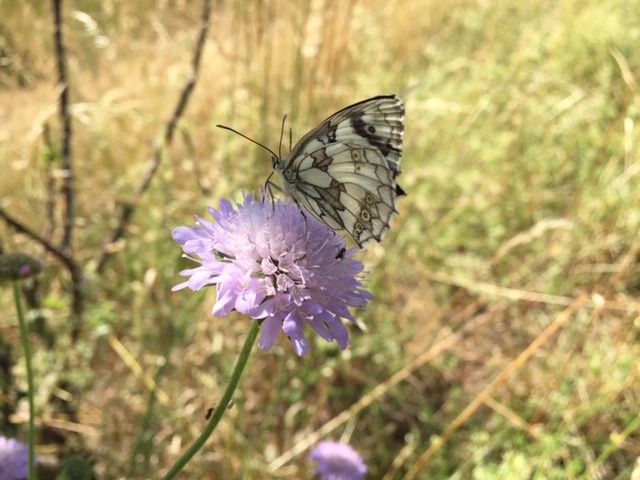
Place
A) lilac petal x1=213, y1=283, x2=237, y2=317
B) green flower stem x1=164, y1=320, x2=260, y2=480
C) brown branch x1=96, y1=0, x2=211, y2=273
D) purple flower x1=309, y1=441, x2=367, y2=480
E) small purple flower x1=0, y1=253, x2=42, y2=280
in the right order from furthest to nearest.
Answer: brown branch x1=96, y1=0, x2=211, y2=273
purple flower x1=309, y1=441, x2=367, y2=480
small purple flower x1=0, y1=253, x2=42, y2=280
lilac petal x1=213, y1=283, x2=237, y2=317
green flower stem x1=164, y1=320, x2=260, y2=480

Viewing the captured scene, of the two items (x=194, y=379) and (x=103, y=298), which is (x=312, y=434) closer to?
(x=194, y=379)

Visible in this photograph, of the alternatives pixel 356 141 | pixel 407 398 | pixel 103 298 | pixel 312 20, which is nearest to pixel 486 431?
pixel 407 398

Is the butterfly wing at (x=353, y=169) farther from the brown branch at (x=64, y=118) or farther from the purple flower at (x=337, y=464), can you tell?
the brown branch at (x=64, y=118)

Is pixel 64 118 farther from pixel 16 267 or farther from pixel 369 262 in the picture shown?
pixel 369 262

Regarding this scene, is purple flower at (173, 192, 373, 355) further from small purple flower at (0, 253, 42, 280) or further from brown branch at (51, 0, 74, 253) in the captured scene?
brown branch at (51, 0, 74, 253)

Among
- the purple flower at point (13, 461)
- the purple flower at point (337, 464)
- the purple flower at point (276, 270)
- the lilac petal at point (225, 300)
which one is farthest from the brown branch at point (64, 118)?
the purple flower at point (337, 464)

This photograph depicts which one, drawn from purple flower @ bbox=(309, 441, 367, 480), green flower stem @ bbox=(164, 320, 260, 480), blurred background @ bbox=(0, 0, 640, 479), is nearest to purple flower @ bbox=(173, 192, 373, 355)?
green flower stem @ bbox=(164, 320, 260, 480)

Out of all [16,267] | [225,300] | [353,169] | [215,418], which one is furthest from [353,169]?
[16,267]
